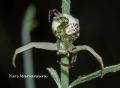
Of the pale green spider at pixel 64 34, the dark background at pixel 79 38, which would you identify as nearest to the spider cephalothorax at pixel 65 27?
the pale green spider at pixel 64 34

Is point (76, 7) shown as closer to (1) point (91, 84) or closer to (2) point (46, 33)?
(2) point (46, 33)

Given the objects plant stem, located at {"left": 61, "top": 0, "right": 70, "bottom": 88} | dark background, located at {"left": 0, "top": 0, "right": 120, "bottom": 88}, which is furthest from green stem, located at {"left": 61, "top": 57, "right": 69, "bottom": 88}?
dark background, located at {"left": 0, "top": 0, "right": 120, "bottom": 88}

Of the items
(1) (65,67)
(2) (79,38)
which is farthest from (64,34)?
(2) (79,38)

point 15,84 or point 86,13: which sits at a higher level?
point 86,13

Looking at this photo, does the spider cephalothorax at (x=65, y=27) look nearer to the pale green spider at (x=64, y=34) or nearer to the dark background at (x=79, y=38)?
the pale green spider at (x=64, y=34)

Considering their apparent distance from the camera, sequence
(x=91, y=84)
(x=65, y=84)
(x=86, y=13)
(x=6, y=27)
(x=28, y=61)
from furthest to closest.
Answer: (x=86, y=13)
(x=6, y=27)
(x=91, y=84)
(x=28, y=61)
(x=65, y=84)

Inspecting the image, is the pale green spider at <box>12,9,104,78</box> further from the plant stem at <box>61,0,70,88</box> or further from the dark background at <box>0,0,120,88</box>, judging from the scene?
the dark background at <box>0,0,120,88</box>

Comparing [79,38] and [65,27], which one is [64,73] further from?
[79,38]

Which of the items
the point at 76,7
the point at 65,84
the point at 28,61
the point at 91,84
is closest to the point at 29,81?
the point at 28,61
